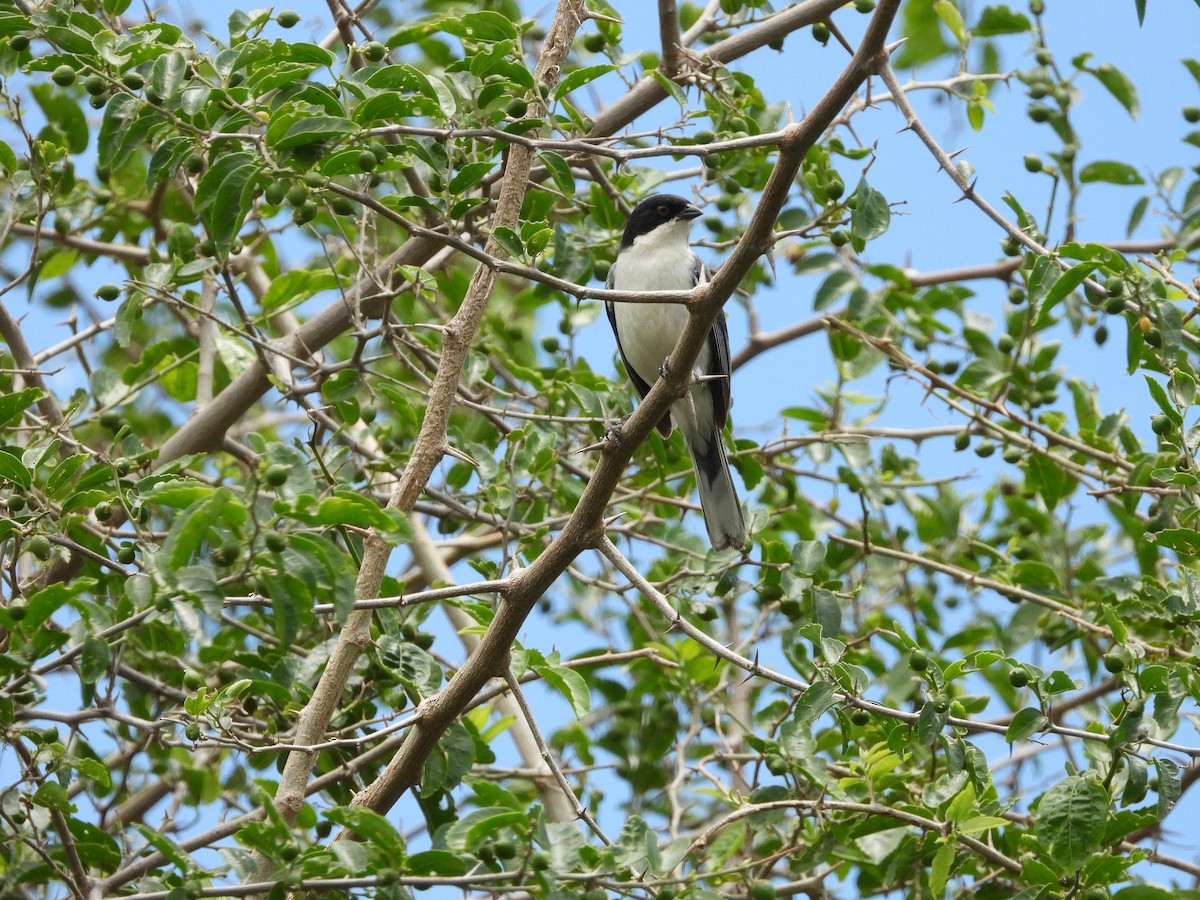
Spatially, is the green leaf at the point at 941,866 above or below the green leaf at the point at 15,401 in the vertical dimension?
below

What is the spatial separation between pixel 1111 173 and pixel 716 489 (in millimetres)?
2346

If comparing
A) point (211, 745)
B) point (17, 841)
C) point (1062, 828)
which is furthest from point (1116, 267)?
point (17, 841)

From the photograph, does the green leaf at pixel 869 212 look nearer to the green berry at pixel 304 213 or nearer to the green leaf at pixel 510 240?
the green leaf at pixel 510 240

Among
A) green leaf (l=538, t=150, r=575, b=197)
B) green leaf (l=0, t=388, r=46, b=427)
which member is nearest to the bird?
green leaf (l=538, t=150, r=575, b=197)

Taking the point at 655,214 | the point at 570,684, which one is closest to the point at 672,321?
the point at 655,214

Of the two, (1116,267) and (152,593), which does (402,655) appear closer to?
(152,593)

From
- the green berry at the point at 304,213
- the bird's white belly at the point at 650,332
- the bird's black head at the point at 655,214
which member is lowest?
the green berry at the point at 304,213

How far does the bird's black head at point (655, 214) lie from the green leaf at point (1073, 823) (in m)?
3.80

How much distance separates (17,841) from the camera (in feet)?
14.4

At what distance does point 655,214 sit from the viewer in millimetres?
6801

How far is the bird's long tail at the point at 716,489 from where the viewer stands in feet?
19.4

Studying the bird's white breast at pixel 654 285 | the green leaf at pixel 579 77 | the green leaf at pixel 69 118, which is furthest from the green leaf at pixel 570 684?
A: the green leaf at pixel 69 118

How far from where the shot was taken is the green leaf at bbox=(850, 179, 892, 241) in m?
4.29

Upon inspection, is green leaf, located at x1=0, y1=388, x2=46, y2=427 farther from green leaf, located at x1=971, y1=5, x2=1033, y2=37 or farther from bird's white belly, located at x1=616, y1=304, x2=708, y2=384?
green leaf, located at x1=971, y1=5, x2=1033, y2=37
